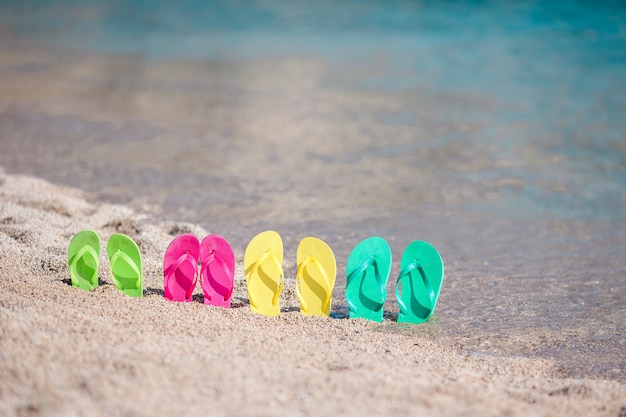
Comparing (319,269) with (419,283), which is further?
(419,283)

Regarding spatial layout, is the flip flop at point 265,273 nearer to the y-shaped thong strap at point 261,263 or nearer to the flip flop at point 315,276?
the y-shaped thong strap at point 261,263

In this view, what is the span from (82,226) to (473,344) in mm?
2492

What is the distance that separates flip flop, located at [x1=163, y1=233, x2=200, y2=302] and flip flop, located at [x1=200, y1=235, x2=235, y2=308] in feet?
0.17

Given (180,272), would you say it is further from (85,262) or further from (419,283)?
(419,283)

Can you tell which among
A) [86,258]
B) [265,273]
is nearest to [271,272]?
[265,273]

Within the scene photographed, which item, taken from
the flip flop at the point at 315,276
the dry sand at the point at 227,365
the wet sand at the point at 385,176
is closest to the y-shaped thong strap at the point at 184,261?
the dry sand at the point at 227,365

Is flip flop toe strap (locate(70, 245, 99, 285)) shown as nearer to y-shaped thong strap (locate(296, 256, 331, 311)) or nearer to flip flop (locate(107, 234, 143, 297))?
flip flop (locate(107, 234, 143, 297))

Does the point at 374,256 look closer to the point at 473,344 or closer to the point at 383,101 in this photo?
the point at 473,344

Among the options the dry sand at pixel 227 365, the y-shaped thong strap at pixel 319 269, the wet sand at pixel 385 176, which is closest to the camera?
the dry sand at pixel 227 365

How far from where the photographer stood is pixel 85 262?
3373 millimetres

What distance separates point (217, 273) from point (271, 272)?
26 cm

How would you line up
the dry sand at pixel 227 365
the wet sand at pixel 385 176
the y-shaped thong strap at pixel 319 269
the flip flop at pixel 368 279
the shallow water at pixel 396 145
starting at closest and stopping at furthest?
the dry sand at pixel 227 365 → the y-shaped thong strap at pixel 319 269 → the flip flop at pixel 368 279 → the wet sand at pixel 385 176 → the shallow water at pixel 396 145

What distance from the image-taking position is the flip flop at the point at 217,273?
3.41m

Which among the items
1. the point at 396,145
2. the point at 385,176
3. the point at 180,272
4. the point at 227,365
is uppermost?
the point at 396,145
